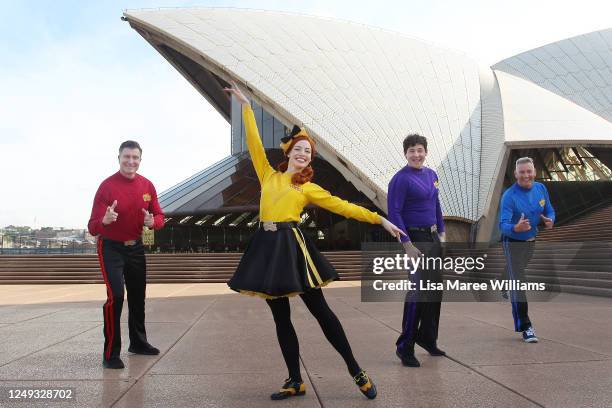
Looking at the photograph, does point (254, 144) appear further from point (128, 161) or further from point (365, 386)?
point (365, 386)

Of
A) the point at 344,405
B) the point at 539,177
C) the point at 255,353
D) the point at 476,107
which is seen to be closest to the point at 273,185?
the point at 344,405

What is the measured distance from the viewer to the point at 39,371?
3.37 meters

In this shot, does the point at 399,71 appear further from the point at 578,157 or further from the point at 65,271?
the point at 65,271

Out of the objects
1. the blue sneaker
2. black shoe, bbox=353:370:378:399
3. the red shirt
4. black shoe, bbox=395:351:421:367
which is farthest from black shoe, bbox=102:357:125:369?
the blue sneaker

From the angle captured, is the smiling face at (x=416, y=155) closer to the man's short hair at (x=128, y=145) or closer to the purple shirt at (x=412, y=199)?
the purple shirt at (x=412, y=199)

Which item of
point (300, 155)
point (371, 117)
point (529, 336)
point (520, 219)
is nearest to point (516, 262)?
point (520, 219)

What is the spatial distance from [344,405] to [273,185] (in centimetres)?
129

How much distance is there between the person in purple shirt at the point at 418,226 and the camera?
3.80 metres

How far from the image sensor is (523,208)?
477 cm

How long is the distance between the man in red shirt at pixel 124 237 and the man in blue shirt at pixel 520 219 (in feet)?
10.4

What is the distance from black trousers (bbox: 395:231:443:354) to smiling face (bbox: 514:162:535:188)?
1.36 meters

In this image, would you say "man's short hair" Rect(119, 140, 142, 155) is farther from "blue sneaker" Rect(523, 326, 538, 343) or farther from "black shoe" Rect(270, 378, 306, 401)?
"blue sneaker" Rect(523, 326, 538, 343)

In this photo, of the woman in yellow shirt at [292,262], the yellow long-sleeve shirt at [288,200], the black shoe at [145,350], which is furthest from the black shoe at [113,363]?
the yellow long-sleeve shirt at [288,200]

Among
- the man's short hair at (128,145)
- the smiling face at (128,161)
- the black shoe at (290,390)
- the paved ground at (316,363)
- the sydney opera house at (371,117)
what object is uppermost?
the sydney opera house at (371,117)
